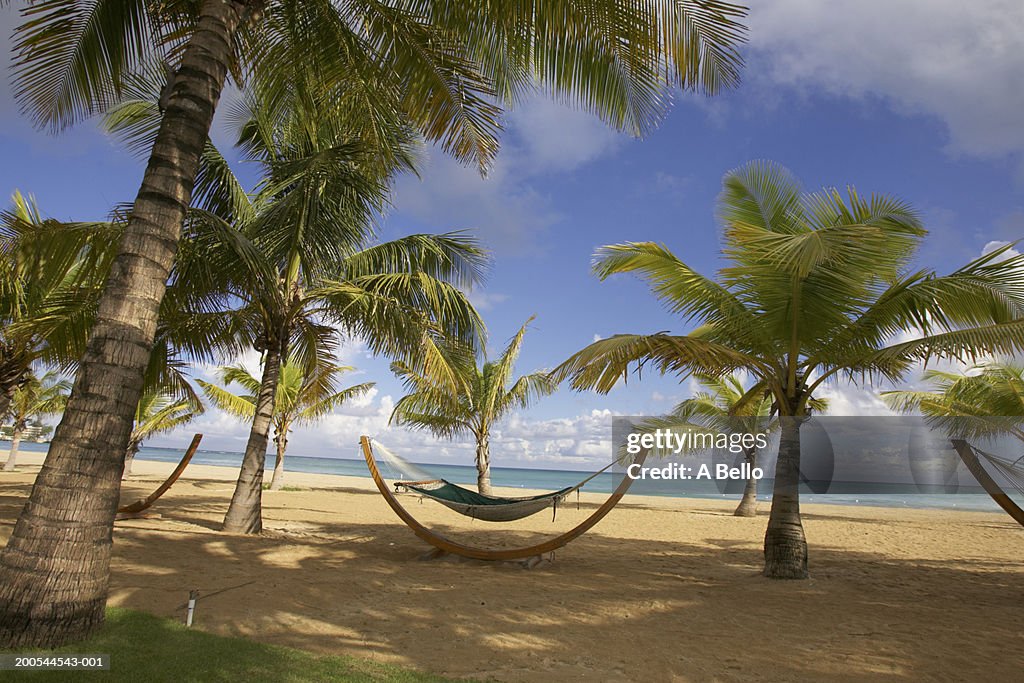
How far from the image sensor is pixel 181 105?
3.06 metres

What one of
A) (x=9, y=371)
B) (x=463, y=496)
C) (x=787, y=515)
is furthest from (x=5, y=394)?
(x=787, y=515)

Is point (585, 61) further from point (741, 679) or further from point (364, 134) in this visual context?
point (741, 679)

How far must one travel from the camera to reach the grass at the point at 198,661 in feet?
8.00

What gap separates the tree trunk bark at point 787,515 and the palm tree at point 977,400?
248 cm

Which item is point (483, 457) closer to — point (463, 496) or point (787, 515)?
point (463, 496)

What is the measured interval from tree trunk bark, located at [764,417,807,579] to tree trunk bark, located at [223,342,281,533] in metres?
5.55

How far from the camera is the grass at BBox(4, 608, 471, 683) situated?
2439mm

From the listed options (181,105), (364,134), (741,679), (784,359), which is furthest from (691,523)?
(181,105)

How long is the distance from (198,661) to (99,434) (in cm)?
113

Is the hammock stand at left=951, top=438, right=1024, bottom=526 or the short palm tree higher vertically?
the short palm tree

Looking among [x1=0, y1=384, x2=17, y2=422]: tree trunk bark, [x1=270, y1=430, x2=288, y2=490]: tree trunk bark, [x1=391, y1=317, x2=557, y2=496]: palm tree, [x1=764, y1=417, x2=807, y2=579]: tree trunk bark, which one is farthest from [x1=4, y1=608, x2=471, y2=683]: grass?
[x1=270, y1=430, x2=288, y2=490]: tree trunk bark

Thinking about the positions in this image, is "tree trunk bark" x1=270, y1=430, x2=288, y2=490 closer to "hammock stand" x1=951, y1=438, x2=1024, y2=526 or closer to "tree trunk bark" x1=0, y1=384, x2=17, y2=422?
"tree trunk bark" x1=0, y1=384, x2=17, y2=422

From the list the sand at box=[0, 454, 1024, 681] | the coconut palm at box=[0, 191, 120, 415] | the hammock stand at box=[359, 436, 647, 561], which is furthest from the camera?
the hammock stand at box=[359, 436, 647, 561]

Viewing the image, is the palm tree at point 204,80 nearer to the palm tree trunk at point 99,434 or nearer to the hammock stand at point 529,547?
the palm tree trunk at point 99,434
